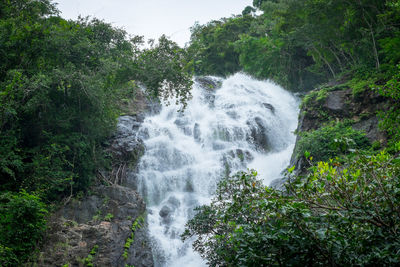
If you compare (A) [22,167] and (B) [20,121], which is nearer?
(A) [22,167]

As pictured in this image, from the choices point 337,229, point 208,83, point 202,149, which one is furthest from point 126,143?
point 208,83

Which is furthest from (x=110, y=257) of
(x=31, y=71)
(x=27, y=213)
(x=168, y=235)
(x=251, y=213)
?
(x=31, y=71)

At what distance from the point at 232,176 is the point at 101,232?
14.5 ft

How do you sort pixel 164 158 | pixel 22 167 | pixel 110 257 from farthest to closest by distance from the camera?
pixel 164 158 → pixel 22 167 → pixel 110 257

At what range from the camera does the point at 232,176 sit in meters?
5.96

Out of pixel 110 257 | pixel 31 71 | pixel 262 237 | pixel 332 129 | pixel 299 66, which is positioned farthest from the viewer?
pixel 299 66

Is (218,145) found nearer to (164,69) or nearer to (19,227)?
(164,69)

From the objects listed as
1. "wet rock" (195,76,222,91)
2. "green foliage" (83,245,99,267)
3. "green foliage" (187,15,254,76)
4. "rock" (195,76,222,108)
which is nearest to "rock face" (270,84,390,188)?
"green foliage" (83,245,99,267)

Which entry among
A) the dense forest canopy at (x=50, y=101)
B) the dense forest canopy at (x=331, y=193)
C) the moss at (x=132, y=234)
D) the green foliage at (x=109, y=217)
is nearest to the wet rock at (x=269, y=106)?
the dense forest canopy at (x=331, y=193)

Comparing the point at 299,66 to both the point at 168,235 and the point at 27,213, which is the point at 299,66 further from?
the point at 27,213

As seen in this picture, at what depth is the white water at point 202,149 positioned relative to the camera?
36.0 ft

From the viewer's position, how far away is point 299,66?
21.6 metres

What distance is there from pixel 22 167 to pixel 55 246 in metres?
2.73

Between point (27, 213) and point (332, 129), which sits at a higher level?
point (332, 129)
